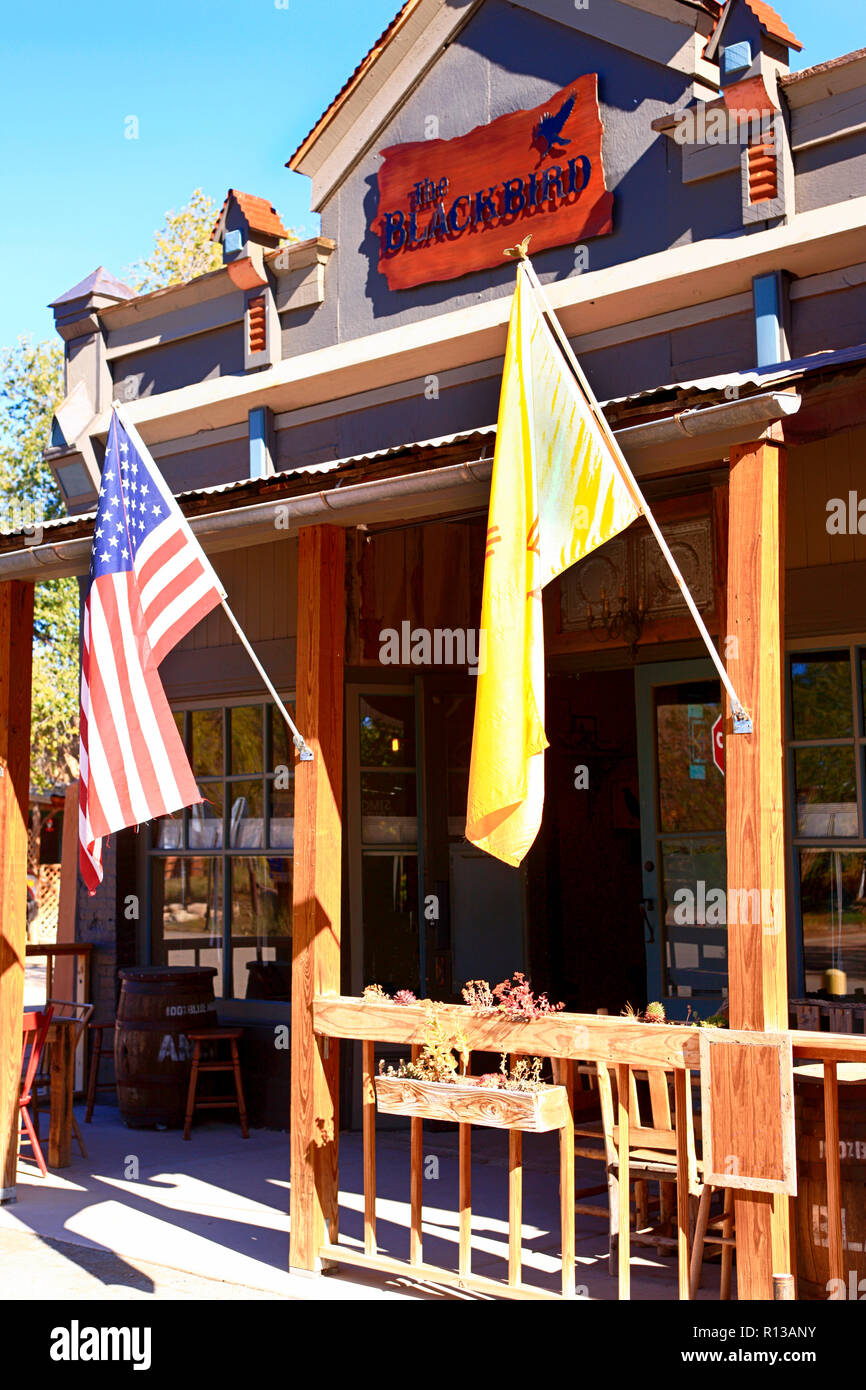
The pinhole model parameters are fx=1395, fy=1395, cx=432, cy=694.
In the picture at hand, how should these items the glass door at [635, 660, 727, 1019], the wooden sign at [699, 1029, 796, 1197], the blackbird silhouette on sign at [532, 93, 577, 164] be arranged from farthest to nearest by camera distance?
the blackbird silhouette on sign at [532, 93, 577, 164] < the glass door at [635, 660, 727, 1019] < the wooden sign at [699, 1029, 796, 1197]

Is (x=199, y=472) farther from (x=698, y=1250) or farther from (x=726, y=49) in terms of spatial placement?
(x=698, y=1250)

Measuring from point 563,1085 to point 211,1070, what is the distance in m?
4.48

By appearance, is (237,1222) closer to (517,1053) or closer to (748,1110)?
(517,1053)

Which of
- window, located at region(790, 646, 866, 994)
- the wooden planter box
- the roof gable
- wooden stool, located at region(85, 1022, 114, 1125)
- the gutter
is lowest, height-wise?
wooden stool, located at region(85, 1022, 114, 1125)

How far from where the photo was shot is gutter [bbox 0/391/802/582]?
15.4 feet

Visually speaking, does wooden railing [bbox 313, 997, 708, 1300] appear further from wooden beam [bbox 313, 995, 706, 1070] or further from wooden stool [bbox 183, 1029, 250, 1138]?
wooden stool [bbox 183, 1029, 250, 1138]

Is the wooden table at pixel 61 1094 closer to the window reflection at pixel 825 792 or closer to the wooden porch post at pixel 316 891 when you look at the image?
the wooden porch post at pixel 316 891

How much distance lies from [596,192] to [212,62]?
2976 millimetres

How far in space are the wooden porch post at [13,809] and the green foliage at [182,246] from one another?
79.0 feet

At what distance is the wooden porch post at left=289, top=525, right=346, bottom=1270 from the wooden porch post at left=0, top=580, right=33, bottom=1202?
6.67 ft

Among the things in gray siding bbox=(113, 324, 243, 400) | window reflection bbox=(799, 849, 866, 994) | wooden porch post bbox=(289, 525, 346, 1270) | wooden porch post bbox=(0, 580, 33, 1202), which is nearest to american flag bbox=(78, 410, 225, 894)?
wooden porch post bbox=(289, 525, 346, 1270)

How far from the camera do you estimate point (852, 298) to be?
6.63 metres
